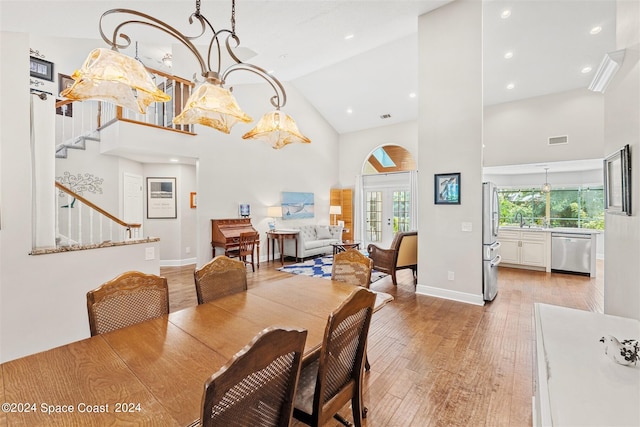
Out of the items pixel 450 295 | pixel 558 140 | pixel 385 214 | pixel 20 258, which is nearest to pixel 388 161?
pixel 385 214

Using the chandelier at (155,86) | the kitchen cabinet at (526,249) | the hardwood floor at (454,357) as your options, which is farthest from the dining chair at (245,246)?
the kitchen cabinet at (526,249)

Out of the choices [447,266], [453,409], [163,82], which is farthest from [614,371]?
[163,82]

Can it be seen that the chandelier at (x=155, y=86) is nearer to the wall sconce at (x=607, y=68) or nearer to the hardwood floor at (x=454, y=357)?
the hardwood floor at (x=454, y=357)

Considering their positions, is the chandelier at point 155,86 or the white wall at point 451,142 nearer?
the chandelier at point 155,86

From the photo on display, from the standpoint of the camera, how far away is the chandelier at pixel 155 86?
4.66 ft

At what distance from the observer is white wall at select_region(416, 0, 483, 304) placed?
3.73 m

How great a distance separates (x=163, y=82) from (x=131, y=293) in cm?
513

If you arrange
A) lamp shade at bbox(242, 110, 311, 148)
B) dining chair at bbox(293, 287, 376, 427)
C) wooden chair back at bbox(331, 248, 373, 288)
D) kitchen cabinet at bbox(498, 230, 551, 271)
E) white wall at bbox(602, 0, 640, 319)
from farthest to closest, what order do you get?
kitchen cabinet at bbox(498, 230, 551, 271) → wooden chair back at bbox(331, 248, 373, 288) → lamp shade at bbox(242, 110, 311, 148) → white wall at bbox(602, 0, 640, 319) → dining chair at bbox(293, 287, 376, 427)

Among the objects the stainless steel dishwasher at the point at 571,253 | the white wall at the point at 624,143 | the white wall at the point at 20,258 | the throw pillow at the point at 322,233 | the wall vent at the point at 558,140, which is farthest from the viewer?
the throw pillow at the point at 322,233

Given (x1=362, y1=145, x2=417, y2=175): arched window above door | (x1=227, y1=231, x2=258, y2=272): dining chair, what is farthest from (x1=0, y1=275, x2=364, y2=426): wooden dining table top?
(x1=362, y1=145, x2=417, y2=175): arched window above door

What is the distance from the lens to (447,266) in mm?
3990

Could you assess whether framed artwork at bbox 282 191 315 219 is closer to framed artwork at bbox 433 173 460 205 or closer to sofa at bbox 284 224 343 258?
sofa at bbox 284 224 343 258

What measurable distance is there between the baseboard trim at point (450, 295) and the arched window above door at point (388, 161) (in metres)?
4.52

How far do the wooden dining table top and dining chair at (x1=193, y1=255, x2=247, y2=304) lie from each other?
0.21 meters
